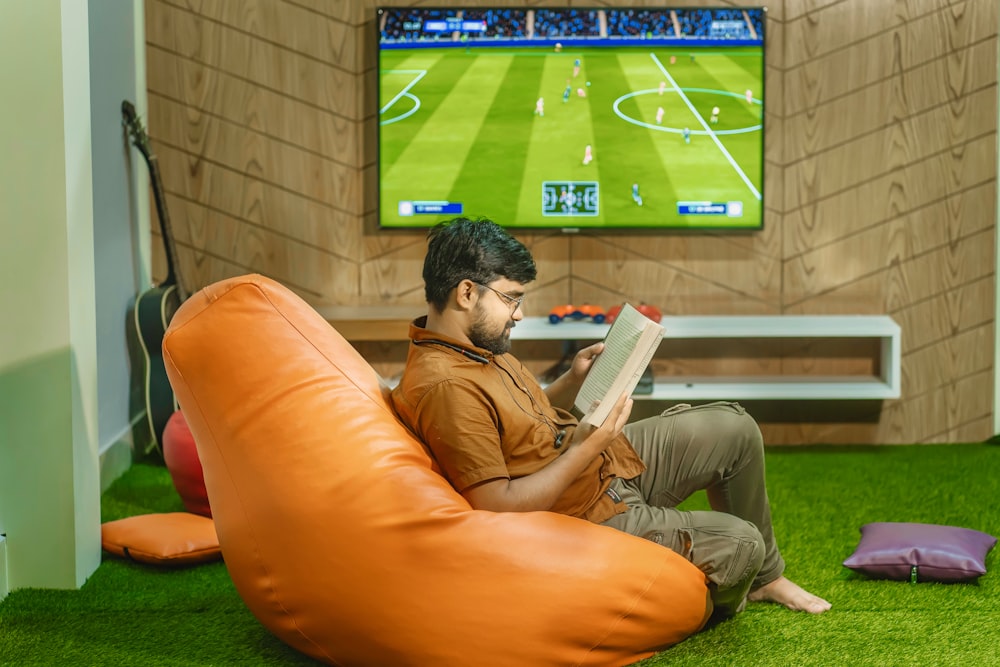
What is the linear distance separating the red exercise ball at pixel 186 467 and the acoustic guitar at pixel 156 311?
78 cm

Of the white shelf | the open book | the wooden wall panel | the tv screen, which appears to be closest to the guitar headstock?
the wooden wall panel

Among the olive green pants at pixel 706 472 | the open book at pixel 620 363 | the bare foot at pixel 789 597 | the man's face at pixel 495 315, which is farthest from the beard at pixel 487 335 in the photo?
the bare foot at pixel 789 597

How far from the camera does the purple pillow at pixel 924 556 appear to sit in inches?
113

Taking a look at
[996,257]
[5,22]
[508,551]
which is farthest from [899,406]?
[5,22]

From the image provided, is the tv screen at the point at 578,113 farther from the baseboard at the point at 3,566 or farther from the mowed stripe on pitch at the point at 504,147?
the baseboard at the point at 3,566

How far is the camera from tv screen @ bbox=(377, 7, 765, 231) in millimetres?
4527

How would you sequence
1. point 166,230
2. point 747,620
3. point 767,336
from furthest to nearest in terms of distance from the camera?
point 166,230
point 767,336
point 747,620

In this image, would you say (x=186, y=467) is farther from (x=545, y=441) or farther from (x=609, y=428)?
(x=609, y=428)

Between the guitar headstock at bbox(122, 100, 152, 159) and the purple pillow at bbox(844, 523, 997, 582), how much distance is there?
307 cm

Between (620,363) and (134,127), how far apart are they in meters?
2.82

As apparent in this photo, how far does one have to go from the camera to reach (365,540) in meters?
2.20

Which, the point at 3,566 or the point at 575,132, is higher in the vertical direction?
the point at 575,132

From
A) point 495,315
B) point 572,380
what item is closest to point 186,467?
point 572,380

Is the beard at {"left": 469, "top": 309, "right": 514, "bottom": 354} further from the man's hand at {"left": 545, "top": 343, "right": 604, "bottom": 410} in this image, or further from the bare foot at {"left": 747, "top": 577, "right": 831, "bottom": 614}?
the bare foot at {"left": 747, "top": 577, "right": 831, "bottom": 614}
